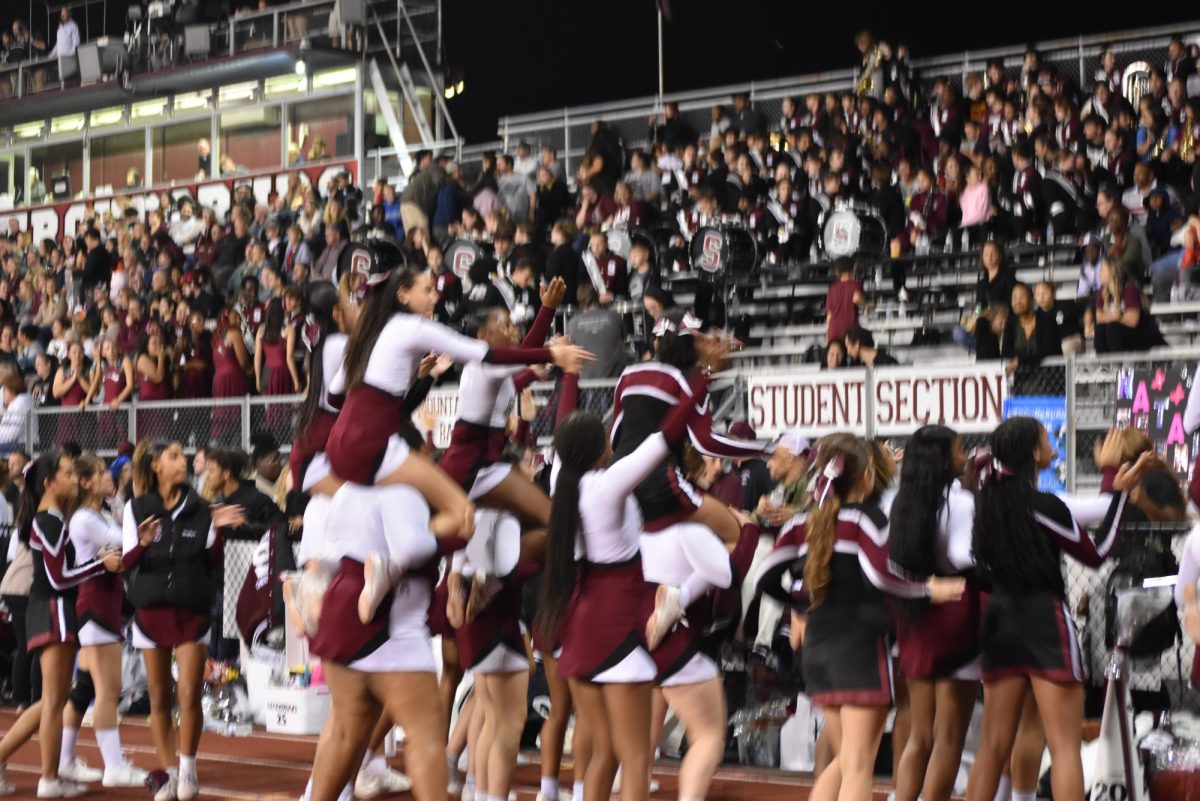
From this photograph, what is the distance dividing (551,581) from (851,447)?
49.5 inches

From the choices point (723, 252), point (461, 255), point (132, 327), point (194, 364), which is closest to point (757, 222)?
point (723, 252)

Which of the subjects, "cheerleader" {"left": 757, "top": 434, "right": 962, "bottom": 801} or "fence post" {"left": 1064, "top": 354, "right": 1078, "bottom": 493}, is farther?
"fence post" {"left": 1064, "top": 354, "right": 1078, "bottom": 493}

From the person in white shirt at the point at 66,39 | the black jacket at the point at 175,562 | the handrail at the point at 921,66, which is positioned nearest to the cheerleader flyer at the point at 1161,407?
the black jacket at the point at 175,562

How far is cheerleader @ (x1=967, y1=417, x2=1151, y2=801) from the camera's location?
6.43 metres

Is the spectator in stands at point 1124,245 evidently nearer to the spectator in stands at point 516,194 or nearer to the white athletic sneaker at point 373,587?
the spectator in stands at point 516,194

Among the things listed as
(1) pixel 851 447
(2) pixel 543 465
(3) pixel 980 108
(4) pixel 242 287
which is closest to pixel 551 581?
(1) pixel 851 447

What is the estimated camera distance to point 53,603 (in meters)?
9.19

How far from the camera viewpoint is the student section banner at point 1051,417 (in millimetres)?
10891

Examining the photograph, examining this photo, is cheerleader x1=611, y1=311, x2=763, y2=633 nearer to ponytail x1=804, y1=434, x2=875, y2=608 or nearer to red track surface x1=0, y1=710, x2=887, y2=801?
ponytail x1=804, y1=434, x2=875, y2=608

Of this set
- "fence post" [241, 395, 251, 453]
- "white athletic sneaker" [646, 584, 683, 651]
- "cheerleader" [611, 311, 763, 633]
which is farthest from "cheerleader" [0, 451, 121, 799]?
"fence post" [241, 395, 251, 453]

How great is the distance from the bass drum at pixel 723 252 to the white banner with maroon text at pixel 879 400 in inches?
176

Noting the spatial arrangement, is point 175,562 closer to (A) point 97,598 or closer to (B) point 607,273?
(A) point 97,598

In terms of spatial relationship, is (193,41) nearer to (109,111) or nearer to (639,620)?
(109,111)

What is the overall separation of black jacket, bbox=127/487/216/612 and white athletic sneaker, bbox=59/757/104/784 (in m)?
1.25
